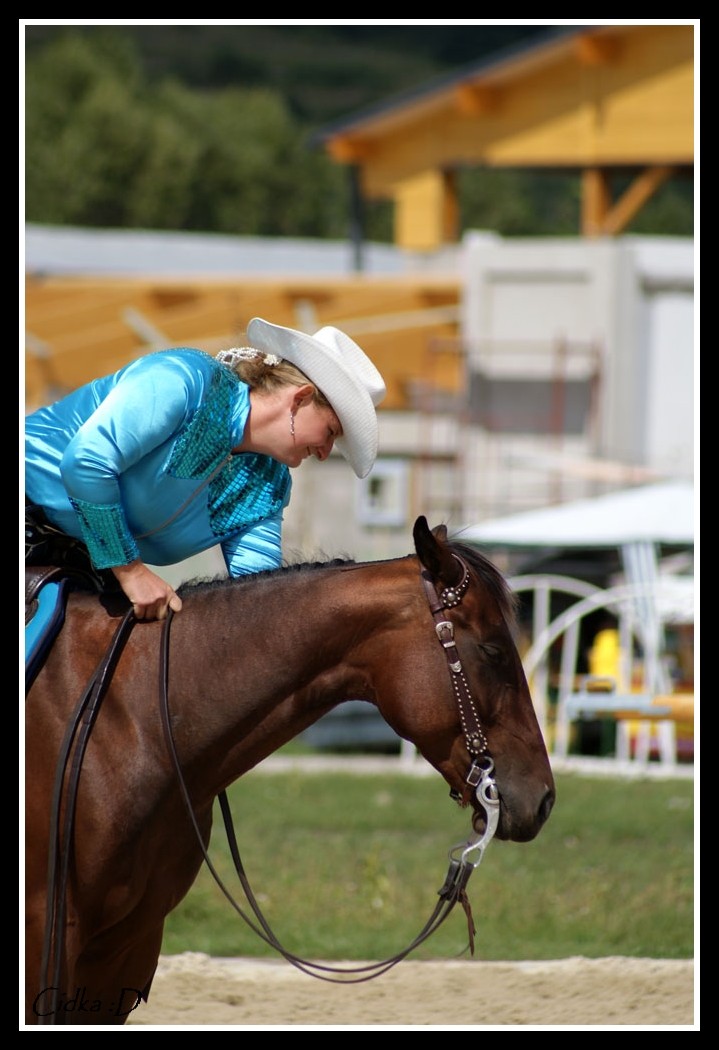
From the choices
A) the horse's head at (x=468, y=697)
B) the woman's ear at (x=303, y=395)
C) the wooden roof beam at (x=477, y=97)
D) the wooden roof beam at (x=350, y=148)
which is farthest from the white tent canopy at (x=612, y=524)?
the wooden roof beam at (x=350, y=148)

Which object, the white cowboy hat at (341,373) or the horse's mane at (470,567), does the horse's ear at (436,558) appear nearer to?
the horse's mane at (470,567)

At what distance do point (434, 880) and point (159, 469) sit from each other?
454cm

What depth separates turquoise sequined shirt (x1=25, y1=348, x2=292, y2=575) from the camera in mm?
3342

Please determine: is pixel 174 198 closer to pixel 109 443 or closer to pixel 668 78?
pixel 668 78

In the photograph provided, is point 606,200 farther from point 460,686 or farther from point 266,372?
point 460,686

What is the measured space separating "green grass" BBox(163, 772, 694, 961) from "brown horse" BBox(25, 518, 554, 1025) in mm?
2779

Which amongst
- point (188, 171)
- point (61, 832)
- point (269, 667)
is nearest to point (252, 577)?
point (269, 667)

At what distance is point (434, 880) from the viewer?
749 cm

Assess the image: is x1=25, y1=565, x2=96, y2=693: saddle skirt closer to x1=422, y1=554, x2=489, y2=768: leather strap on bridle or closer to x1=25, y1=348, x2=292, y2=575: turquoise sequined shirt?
x1=25, y1=348, x2=292, y2=575: turquoise sequined shirt

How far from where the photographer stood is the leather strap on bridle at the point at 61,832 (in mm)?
3197

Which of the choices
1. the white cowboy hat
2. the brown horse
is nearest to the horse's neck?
the brown horse

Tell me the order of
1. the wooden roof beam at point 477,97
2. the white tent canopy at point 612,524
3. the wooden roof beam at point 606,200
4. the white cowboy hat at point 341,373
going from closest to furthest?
the white cowboy hat at point 341,373, the white tent canopy at point 612,524, the wooden roof beam at point 606,200, the wooden roof beam at point 477,97

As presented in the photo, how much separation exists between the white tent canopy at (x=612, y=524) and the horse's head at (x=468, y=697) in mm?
8316

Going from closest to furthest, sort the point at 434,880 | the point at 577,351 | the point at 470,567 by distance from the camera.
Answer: the point at 470,567
the point at 434,880
the point at 577,351
